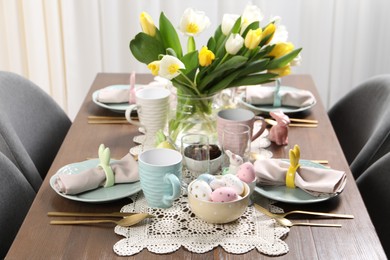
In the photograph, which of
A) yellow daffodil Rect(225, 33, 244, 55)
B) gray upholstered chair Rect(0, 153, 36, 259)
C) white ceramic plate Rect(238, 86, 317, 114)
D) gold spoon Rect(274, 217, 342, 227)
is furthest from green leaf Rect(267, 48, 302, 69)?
gray upholstered chair Rect(0, 153, 36, 259)

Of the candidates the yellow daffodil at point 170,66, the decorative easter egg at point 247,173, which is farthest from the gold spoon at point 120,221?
the yellow daffodil at point 170,66

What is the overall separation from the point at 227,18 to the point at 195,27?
0.10 m

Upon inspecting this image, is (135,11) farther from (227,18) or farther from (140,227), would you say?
(140,227)

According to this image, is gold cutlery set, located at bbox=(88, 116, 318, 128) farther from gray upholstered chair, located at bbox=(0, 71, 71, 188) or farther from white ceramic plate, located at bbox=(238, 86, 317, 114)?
gray upholstered chair, located at bbox=(0, 71, 71, 188)

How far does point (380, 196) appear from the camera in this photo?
1575 mm

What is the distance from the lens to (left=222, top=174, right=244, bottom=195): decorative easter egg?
1264mm

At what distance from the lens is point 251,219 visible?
4.23ft

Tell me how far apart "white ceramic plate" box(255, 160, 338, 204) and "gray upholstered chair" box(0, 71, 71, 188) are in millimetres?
663

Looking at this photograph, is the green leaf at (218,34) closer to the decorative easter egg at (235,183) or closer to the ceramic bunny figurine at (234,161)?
the ceramic bunny figurine at (234,161)

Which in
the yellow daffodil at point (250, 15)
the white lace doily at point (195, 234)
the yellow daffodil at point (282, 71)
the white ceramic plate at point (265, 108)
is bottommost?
the white lace doily at point (195, 234)

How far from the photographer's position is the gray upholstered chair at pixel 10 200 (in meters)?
1.46

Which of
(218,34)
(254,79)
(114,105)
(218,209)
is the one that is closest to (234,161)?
(218,209)

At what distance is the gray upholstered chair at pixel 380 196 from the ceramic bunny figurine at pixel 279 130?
23cm

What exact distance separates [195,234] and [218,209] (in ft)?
0.21
